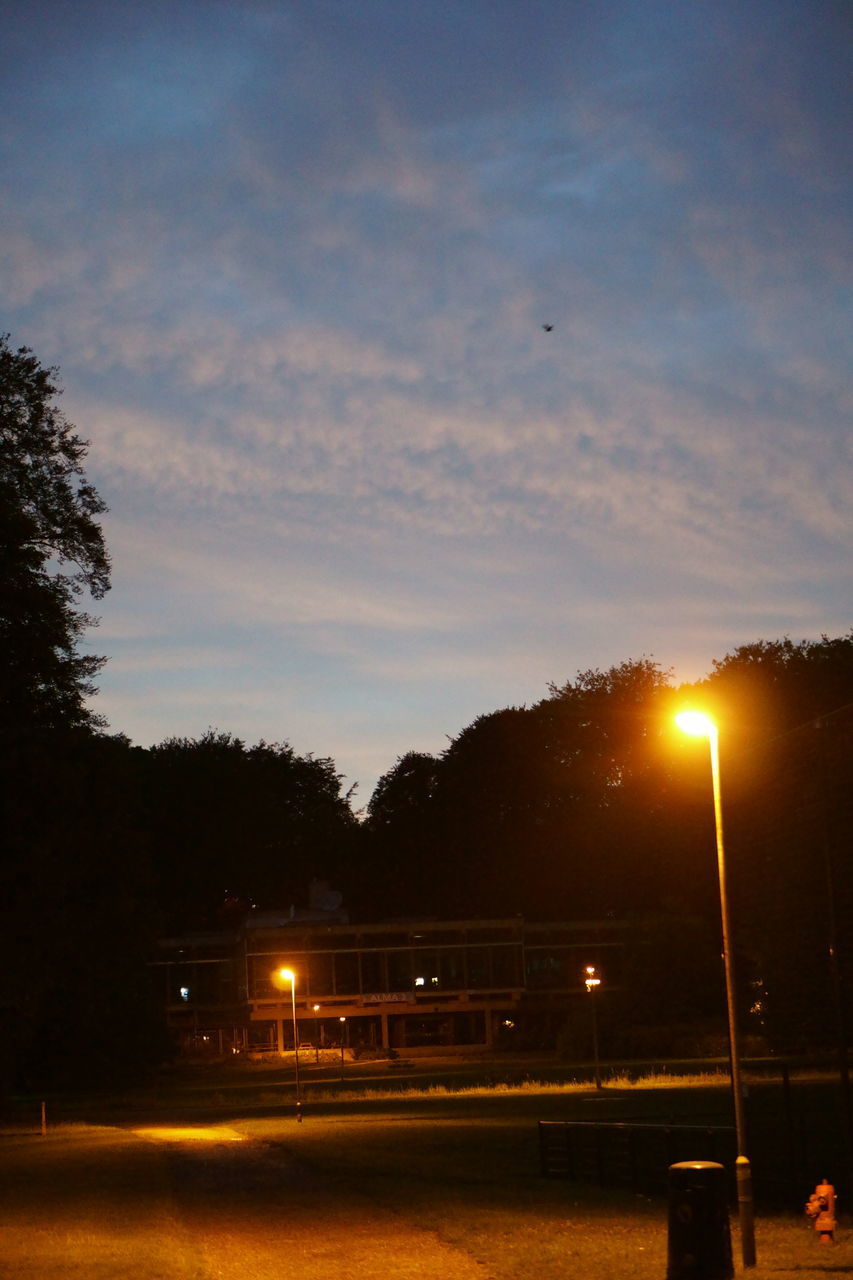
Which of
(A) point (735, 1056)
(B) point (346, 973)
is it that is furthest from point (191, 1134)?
(B) point (346, 973)

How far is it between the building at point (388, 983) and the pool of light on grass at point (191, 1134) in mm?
35653

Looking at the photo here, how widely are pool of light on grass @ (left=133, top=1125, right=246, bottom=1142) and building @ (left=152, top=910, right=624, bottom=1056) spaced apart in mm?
35653

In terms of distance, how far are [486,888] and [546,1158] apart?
68.9 meters

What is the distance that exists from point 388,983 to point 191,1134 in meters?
42.3

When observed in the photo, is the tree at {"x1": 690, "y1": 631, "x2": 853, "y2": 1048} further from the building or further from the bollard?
the building

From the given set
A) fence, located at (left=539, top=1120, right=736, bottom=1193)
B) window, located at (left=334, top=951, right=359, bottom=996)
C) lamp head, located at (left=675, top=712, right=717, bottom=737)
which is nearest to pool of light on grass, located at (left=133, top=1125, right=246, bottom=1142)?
fence, located at (left=539, top=1120, right=736, bottom=1193)

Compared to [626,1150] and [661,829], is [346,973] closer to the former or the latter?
[661,829]

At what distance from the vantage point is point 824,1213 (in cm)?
1587

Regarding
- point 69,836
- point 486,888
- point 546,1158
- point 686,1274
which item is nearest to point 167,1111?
point 69,836

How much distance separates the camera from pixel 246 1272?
15.0 m

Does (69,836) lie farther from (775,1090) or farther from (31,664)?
(775,1090)

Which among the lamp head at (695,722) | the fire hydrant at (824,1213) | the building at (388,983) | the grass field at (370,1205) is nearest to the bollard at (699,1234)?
the grass field at (370,1205)

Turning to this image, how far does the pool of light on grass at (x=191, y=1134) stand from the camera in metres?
32.5

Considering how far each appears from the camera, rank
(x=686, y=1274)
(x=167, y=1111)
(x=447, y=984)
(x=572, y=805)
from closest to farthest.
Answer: (x=686, y=1274) → (x=167, y=1111) → (x=447, y=984) → (x=572, y=805)
